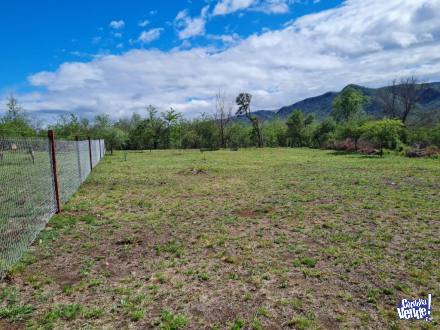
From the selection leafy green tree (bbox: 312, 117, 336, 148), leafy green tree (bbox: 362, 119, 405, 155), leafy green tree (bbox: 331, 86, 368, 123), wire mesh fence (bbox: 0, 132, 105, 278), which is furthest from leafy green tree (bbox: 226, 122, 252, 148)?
wire mesh fence (bbox: 0, 132, 105, 278)

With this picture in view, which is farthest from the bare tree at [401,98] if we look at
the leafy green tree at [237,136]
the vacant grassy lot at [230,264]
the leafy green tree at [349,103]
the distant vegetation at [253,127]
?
the vacant grassy lot at [230,264]

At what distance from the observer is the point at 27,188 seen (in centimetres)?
502

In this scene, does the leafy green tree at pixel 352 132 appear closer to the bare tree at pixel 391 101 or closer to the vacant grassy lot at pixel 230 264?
the bare tree at pixel 391 101

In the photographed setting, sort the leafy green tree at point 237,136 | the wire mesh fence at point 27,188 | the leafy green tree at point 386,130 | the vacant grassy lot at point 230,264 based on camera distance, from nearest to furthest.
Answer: the vacant grassy lot at point 230,264
the wire mesh fence at point 27,188
the leafy green tree at point 386,130
the leafy green tree at point 237,136

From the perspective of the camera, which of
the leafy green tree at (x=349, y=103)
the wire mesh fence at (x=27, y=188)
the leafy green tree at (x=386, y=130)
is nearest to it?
the wire mesh fence at (x=27, y=188)

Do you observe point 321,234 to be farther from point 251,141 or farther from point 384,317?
point 251,141

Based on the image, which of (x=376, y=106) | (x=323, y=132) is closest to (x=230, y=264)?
(x=323, y=132)

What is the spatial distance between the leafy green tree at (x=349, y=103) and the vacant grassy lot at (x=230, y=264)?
41.2 meters

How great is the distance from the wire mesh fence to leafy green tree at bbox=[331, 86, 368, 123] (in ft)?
146

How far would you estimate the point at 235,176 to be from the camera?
38.5ft

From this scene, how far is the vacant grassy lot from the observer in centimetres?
281

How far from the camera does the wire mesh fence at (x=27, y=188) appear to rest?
4031mm

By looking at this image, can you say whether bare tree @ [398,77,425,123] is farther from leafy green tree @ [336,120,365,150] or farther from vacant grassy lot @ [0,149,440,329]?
vacant grassy lot @ [0,149,440,329]

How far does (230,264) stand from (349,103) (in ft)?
153
